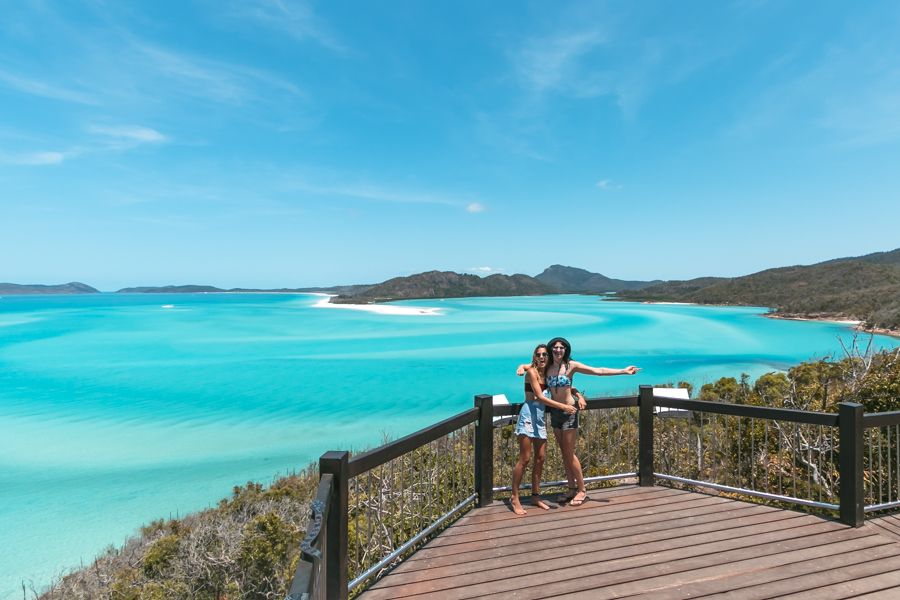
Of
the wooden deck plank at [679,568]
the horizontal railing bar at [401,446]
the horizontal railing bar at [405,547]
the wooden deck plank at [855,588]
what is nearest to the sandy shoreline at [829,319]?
the wooden deck plank at [679,568]

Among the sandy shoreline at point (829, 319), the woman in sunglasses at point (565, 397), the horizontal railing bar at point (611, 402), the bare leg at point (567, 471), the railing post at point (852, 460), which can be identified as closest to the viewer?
the railing post at point (852, 460)

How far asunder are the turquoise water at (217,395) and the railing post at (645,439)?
12.6 metres

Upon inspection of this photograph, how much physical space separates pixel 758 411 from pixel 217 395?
31.2 meters

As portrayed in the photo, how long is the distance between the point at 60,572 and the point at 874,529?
14.9 meters

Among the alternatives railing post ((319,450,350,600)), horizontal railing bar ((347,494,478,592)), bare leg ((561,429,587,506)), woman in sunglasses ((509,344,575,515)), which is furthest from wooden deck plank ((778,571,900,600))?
railing post ((319,450,350,600))

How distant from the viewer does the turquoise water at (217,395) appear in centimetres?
1385

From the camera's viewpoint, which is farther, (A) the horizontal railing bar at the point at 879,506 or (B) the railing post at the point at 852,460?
(A) the horizontal railing bar at the point at 879,506

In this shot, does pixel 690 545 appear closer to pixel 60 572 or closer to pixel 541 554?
pixel 541 554

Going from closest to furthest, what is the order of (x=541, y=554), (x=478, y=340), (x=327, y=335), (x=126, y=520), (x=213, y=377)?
1. (x=541, y=554)
2. (x=126, y=520)
3. (x=213, y=377)
4. (x=478, y=340)
5. (x=327, y=335)

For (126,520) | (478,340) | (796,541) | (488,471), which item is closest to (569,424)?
(488,471)

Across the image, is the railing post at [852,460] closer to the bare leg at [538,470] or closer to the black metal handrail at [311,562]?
the bare leg at [538,470]

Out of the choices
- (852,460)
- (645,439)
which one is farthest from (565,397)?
(852,460)

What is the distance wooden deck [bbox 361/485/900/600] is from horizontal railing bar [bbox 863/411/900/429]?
3.07 ft

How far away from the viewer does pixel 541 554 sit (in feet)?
11.9
